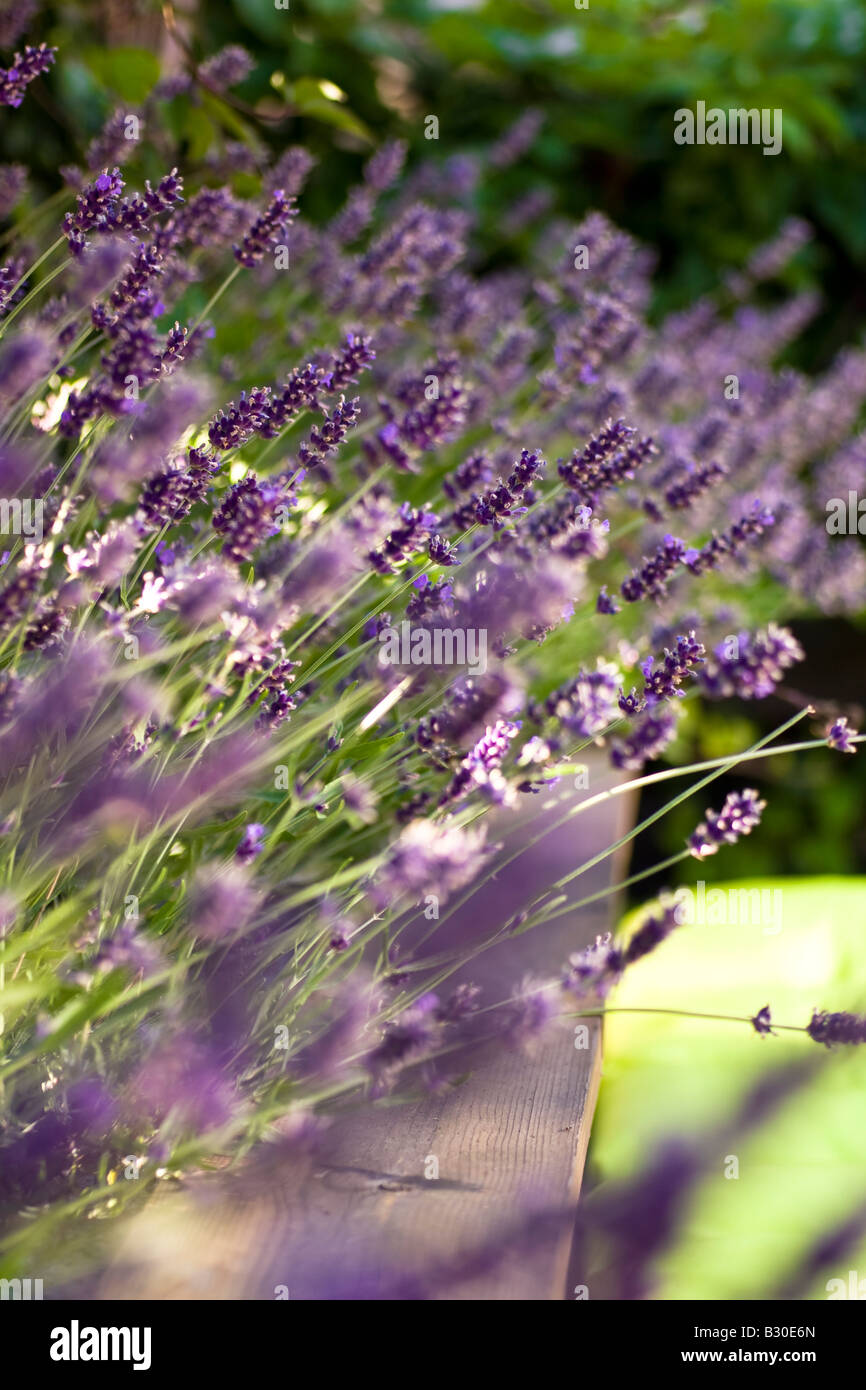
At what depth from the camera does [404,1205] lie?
0.89 metres

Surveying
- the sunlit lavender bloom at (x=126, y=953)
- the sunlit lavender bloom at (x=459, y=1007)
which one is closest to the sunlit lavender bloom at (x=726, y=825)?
the sunlit lavender bloom at (x=459, y=1007)

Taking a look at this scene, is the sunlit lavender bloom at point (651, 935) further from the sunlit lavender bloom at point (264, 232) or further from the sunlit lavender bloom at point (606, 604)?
the sunlit lavender bloom at point (264, 232)

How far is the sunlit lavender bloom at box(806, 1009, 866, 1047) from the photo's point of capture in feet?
3.00

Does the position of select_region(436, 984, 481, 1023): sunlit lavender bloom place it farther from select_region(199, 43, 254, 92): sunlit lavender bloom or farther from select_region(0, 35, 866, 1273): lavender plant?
select_region(199, 43, 254, 92): sunlit lavender bloom

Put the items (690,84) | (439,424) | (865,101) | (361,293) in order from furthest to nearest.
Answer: (865,101), (690,84), (361,293), (439,424)

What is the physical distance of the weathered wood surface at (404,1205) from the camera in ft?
2.57

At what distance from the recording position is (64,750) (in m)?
0.93

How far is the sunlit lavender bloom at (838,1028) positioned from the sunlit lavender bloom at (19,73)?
103 centimetres

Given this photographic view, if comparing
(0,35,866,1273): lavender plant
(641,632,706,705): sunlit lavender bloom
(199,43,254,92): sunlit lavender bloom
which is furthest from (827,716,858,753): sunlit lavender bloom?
(199,43,254,92): sunlit lavender bloom

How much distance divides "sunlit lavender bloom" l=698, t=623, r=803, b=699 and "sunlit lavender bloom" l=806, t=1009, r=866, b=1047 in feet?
0.86

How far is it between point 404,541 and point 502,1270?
56 cm

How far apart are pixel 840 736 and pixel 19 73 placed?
95 cm
